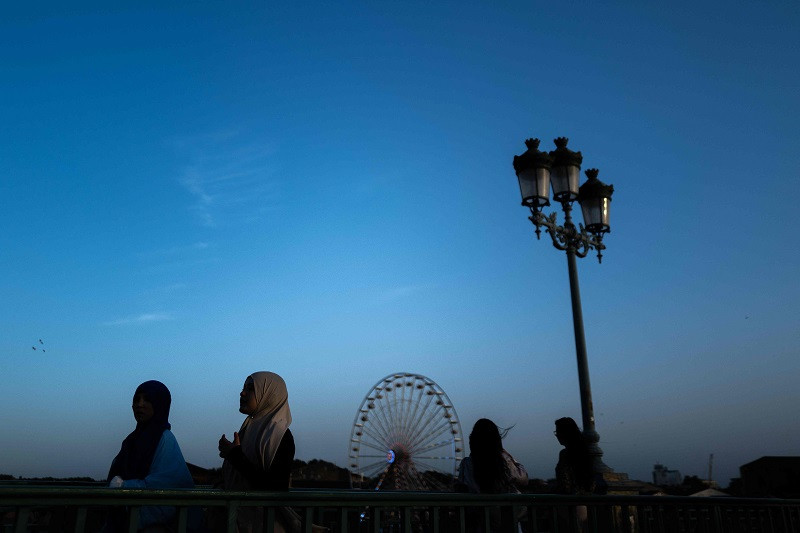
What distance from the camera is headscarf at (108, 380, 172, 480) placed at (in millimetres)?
3730

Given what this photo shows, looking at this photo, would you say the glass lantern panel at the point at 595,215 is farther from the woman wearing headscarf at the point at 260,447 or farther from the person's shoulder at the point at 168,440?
the person's shoulder at the point at 168,440

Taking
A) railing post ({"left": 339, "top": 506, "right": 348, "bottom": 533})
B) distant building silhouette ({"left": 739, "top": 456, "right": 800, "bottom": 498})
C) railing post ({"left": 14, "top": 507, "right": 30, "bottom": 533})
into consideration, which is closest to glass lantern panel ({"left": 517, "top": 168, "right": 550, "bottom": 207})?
railing post ({"left": 339, "top": 506, "right": 348, "bottom": 533})

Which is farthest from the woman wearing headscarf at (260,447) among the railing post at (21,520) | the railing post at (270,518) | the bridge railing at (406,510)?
the railing post at (21,520)

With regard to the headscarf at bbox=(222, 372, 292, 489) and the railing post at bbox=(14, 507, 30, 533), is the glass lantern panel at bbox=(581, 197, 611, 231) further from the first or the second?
the railing post at bbox=(14, 507, 30, 533)

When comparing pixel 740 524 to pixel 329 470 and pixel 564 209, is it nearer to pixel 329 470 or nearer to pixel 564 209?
pixel 564 209

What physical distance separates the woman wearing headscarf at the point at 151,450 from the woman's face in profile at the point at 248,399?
0.45 m

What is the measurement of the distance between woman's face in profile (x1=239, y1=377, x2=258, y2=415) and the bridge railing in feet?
1.92

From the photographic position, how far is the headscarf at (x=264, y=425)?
354 cm

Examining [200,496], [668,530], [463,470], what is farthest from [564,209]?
[200,496]

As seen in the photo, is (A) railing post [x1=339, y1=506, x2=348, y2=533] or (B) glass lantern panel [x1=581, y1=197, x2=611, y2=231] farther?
(B) glass lantern panel [x1=581, y1=197, x2=611, y2=231]

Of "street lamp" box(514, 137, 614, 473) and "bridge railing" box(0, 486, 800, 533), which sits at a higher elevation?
"street lamp" box(514, 137, 614, 473)

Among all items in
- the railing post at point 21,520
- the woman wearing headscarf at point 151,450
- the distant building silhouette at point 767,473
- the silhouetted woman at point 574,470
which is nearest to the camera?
the railing post at point 21,520

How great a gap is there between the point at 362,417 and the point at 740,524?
24.1 m

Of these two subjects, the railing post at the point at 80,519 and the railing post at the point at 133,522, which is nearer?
the railing post at the point at 80,519
